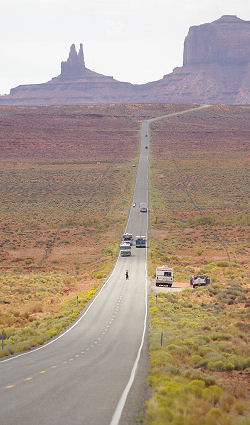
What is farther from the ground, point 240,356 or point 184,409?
point 184,409

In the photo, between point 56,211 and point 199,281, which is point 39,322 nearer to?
point 199,281

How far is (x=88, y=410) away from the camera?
13359 mm

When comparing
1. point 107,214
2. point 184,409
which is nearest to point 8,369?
point 184,409

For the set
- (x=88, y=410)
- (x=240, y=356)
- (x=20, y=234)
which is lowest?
(x=20, y=234)

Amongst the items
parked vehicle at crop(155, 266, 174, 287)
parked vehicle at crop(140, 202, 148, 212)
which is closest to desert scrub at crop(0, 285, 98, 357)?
parked vehicle at crop(155, 266, 174, 287)

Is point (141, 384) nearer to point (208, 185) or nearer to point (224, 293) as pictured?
point (224, 293)

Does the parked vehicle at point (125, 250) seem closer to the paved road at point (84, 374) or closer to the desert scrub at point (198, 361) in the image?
the desert scrub at point (198, 361)

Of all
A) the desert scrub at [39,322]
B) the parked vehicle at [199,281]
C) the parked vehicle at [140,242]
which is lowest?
the parked vehicle at [140,242]

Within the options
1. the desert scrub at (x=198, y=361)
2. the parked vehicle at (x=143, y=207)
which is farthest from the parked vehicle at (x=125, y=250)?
the parked vehicle at (x=143, y=207)

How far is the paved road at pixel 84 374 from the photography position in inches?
512

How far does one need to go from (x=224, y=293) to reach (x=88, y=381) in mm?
22803

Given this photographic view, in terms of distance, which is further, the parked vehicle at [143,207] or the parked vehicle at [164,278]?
the parked vehicle at [143,207]

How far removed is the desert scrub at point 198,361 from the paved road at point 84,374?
0.77m

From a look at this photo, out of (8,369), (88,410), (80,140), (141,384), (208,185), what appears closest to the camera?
(88,410)
